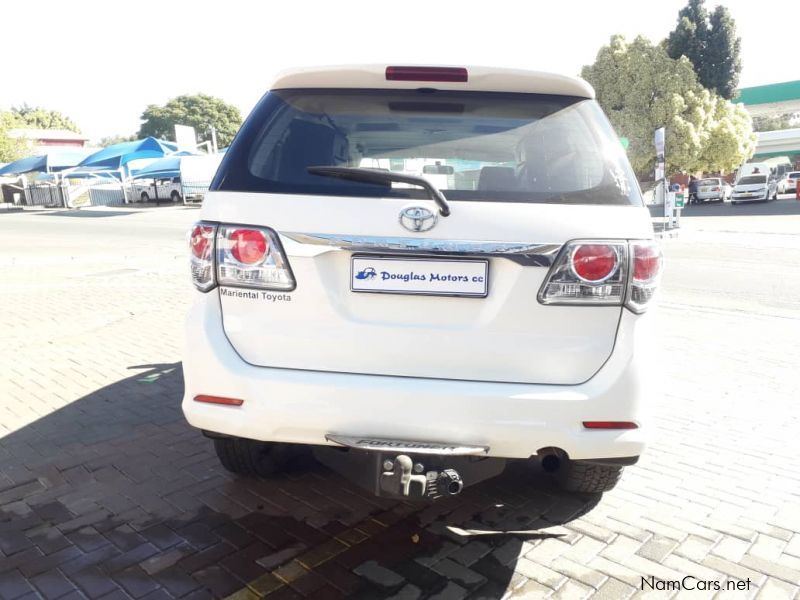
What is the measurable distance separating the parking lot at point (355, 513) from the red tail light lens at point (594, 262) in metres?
0.37

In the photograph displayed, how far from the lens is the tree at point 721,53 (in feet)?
105

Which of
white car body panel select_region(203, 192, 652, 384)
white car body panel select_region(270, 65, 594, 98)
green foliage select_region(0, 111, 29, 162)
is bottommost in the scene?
white car body panel select_region(203, 192, 652, 384)

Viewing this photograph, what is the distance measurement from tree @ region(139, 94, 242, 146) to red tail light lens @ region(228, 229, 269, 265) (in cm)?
8703

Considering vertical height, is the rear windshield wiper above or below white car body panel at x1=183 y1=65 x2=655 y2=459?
above

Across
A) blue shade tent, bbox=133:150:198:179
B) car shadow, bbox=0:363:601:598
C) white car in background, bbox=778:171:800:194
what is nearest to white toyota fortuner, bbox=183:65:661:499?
car shadow, bbox=0:363:601:598

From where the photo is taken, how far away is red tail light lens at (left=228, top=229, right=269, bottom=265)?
91.5 inches

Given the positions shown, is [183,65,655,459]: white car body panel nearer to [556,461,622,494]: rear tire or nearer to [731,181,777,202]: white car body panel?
[556,461,622,494]: rear tire

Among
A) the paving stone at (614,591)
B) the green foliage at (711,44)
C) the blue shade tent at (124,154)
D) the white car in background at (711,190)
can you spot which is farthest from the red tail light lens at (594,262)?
the blue shade tent at (124,154)

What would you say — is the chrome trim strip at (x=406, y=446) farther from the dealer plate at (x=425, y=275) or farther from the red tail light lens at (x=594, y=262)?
the red tail light lens at (x=594, y=262)

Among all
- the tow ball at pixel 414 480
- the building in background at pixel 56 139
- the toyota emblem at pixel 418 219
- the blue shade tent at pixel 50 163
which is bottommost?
the tow ball at pixel 414 480

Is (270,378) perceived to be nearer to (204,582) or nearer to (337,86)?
(204,582)

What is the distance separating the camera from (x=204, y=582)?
8.20ft

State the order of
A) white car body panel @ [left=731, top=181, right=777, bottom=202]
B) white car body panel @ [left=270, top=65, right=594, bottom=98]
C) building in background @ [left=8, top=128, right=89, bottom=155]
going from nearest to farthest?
white car body panel @ [left=270, top=65, right=594, bottom=98] < white car body panel @ [left=731, top=181, right=777, bottom=202] < building in background @ [left=8, top=128, right=89, bottom=155]

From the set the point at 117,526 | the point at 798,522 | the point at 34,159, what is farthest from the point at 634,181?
the point at 34,159
